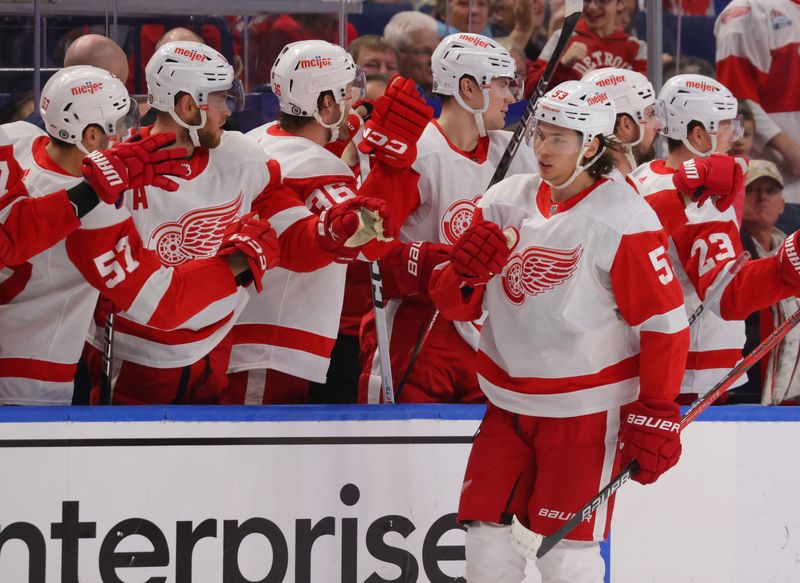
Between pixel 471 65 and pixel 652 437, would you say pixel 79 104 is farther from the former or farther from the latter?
pixel 652 437

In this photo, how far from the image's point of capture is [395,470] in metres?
3.39

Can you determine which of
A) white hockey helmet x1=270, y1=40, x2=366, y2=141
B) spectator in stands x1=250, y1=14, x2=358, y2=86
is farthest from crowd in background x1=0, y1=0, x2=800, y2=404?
white hockey helmet x1=270, y1=40, x2=366, y2=141

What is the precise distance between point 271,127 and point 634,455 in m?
1.54

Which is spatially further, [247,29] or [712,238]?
[247,29]

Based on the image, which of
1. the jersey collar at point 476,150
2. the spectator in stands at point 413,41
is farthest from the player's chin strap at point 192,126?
the spectator in stands at point 413,41

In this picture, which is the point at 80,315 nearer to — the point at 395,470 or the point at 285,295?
the point at 285,295

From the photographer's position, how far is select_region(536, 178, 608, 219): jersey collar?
9.79 feet

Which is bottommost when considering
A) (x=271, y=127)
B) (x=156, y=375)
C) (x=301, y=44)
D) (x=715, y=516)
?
(x=715, y=516)

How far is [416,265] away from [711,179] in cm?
91

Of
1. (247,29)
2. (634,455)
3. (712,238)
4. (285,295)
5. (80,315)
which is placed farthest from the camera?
(247,29)

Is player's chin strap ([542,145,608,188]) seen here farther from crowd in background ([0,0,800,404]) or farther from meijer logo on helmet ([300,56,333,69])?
crowd in background ([0,0,800,404])

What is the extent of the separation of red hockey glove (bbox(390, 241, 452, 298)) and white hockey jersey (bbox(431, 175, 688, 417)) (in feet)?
1.36

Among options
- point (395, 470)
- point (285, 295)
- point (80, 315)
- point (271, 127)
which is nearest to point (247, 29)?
point (271, 127)

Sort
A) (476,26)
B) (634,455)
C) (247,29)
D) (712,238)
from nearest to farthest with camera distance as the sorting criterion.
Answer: (634,455) → (712,238) → (247,29) → (476,26)
